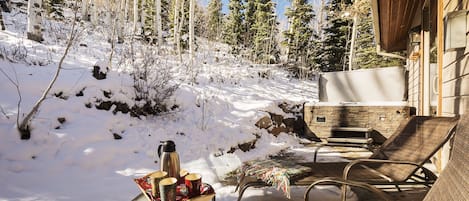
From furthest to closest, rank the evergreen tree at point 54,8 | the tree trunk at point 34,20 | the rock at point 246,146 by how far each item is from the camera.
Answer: the evergreen tree at point 54,8 → the tree trunk at point 34,20 → the rock at point 246,146

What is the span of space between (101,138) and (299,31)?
1240 centimetres

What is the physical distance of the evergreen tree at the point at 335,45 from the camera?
44.1 ft

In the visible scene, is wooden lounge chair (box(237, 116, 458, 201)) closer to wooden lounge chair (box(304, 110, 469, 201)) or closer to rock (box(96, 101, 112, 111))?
wooden lounge chair (box(304, 110, 469, 201))

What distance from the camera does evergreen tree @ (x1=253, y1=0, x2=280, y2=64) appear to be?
1357cm

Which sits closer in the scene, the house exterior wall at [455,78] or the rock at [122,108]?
the house exterior wall at [455,78]

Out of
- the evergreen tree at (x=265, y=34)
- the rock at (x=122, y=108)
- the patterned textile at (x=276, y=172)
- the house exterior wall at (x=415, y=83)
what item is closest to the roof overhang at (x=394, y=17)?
the house exterior wall at (x=415, y=83)

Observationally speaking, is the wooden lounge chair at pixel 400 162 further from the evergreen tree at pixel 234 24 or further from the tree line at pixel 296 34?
the evergreen tree at pixel 234 24

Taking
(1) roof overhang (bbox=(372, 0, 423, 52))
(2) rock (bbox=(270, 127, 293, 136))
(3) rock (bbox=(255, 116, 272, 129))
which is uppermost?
(1) roof overhang (bbox=(372, 0, 423, 52))

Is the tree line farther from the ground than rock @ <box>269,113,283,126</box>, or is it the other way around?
the tree line

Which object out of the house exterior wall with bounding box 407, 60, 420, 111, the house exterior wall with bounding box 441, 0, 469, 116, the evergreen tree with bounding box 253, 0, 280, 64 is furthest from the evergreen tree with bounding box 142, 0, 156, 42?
the house exterior wall with bounding box 441, 0, 469, 116

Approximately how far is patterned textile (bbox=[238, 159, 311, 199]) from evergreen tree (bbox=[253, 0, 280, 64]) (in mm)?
10593

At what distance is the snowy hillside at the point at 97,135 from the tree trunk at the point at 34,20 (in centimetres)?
95

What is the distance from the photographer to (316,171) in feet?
8.14

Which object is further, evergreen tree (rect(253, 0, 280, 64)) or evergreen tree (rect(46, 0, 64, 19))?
evergreen tree (rect(253, 0, 280, 64))
